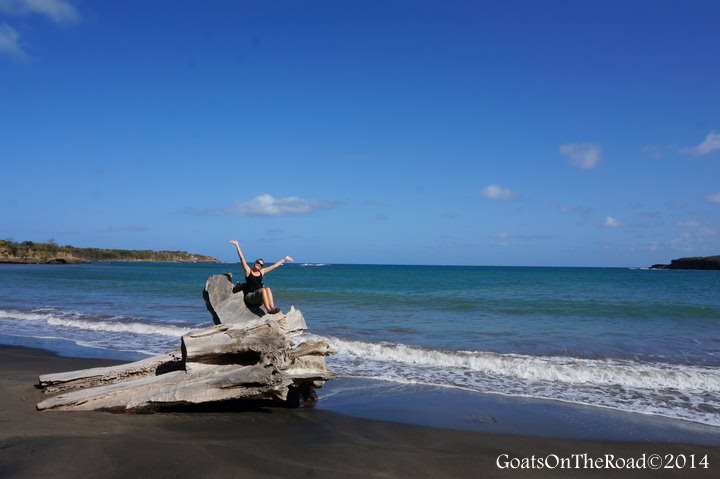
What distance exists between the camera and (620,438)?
19.7ft

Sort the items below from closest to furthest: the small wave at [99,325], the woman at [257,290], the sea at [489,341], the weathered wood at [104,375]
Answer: the weathered wood at [104,375] < the woman at [257,290] < the sea at [489,341] < the small wave at [99,325]

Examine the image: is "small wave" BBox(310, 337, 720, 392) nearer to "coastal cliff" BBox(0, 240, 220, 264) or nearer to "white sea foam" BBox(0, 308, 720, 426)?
"white sea foam" BBox(0, 308, 720, 426)

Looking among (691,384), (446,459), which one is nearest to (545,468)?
(446,459)

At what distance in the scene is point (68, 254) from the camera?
115 m

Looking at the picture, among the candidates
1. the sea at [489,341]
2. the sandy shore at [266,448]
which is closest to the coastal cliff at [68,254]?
the sea at [489,341]

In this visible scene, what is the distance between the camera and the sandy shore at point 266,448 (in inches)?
182

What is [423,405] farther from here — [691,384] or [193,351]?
[691,384]

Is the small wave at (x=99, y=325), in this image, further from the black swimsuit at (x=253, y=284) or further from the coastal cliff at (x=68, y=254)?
the coastal cliff at (x=68, y=254)

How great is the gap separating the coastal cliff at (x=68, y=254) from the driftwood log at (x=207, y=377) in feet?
349

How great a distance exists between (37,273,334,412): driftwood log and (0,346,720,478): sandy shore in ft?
0.78

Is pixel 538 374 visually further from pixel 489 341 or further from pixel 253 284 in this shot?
pixel 253 284

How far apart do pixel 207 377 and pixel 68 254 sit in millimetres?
129515

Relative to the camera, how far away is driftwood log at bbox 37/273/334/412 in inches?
238

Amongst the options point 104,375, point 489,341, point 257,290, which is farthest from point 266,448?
point 489,341
